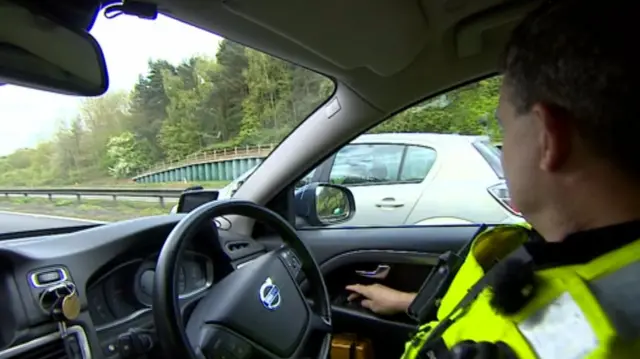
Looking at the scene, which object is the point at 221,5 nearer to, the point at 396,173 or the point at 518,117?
the point at 518,117

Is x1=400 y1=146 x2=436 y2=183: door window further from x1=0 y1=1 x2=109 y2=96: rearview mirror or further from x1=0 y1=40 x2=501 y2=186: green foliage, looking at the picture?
x1=0 y1=1 x2=109 y2=96: rearview mirror

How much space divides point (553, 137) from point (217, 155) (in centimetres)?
170

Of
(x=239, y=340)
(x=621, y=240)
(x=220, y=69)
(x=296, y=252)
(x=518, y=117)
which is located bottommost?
(x=239, y=340)

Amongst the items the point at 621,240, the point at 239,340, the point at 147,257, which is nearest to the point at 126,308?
the point at 147,257

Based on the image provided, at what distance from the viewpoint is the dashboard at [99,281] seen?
1543 millimetres

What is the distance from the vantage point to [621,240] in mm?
1050

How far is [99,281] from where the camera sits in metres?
1.86

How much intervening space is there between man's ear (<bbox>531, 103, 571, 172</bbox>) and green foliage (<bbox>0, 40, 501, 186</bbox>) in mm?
962

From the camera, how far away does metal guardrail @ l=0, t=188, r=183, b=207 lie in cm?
216

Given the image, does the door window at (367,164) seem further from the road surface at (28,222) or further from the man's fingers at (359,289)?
the road surface at (28,222)

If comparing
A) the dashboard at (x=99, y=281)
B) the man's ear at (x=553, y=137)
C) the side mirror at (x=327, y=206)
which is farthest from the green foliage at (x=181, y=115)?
the man's ear at (x=553, y=137)

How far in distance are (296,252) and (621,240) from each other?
4.03ft

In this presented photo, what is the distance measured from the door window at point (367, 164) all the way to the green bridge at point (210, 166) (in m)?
0.37

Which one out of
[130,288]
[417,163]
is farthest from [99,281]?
[417,163]
